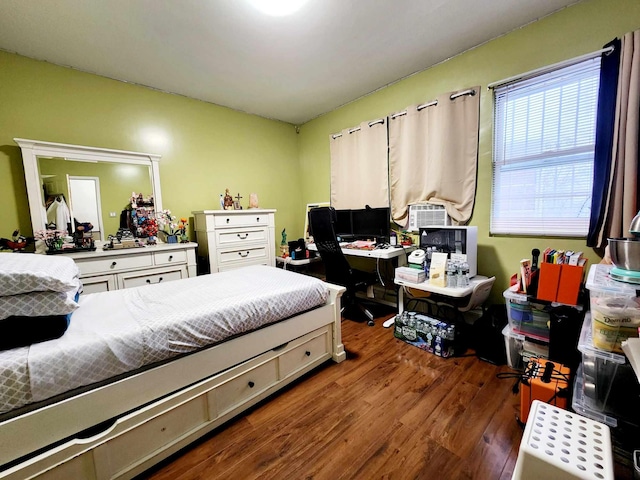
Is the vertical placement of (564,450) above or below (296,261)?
below

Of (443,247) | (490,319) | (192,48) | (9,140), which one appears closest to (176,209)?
(9,140)

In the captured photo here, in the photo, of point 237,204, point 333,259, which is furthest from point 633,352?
point 237,204

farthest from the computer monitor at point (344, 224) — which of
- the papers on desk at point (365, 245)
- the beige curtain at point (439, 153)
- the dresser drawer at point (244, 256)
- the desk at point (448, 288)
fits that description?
the desk at point (448, 288)

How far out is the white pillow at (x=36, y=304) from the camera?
0.98 metres

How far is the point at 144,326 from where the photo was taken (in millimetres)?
1186

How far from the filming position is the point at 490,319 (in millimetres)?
2031

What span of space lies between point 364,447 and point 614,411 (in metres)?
1.22

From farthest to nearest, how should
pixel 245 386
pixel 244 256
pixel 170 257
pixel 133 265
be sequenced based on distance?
pixel 244 256 → pixel 170 257 → pixel 133 265 → pixel 245 386

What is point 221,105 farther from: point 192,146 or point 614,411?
point 614,411

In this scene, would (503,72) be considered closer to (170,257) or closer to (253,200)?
(253,200)

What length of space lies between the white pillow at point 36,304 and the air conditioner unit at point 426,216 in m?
2.63

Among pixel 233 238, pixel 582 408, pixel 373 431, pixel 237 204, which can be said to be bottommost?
pixel 373 431

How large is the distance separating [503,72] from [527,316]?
6.45 ft

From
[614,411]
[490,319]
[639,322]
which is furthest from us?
[490,319]
